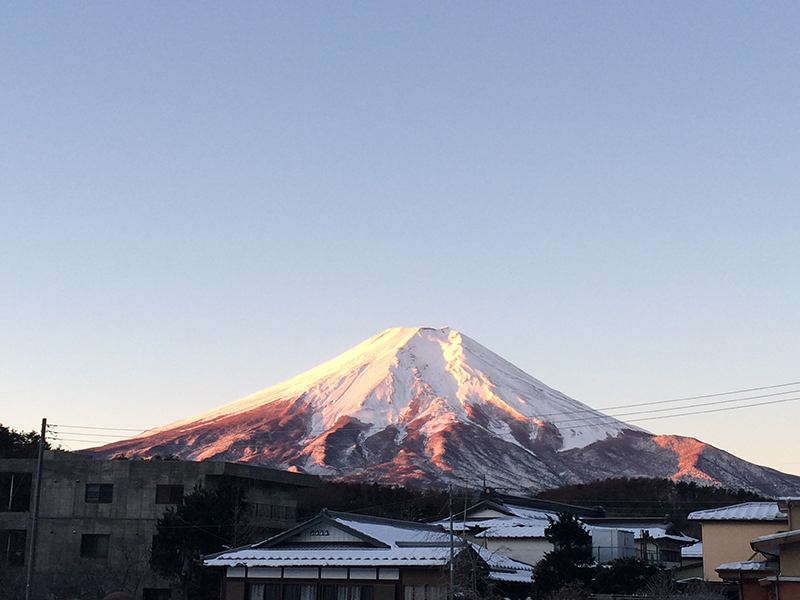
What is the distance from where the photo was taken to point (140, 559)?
48906mm

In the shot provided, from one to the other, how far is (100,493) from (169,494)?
3865mm

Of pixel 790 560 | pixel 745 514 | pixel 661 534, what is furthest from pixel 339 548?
pixel 661 534

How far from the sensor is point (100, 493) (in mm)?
52219

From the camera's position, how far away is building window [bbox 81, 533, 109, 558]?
51.2m

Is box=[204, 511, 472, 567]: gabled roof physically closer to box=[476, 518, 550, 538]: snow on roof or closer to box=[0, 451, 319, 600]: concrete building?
box=[476, 518, 550, 538]: snow on roof

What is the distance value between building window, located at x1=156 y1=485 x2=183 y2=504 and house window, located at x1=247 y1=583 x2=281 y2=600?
20858mm

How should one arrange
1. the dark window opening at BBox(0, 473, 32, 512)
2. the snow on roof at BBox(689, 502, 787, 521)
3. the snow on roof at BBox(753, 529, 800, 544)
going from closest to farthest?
the snow on roof at BBox(753, 529, 800, 544) < the snow on roof at BBox(689, 502, 787, 521) < the dark window opening at BBox(0, 473, 32, 512)

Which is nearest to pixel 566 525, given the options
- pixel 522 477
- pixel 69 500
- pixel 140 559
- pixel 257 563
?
pixel 257 563

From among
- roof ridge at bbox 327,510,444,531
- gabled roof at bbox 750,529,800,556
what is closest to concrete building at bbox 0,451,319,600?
roof ridge at bbox 327,510,444,531

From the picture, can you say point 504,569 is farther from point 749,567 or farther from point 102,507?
point 102,507

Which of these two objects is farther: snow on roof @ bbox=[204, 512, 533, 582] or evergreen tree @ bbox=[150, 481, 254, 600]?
evergreen tree @ bbox=[150, 481, 254, 600]

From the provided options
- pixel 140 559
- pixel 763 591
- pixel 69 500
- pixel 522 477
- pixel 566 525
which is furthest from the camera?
pixel 522 477

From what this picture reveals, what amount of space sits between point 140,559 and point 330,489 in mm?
36656

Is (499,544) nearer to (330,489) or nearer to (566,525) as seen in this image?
(566,525)
